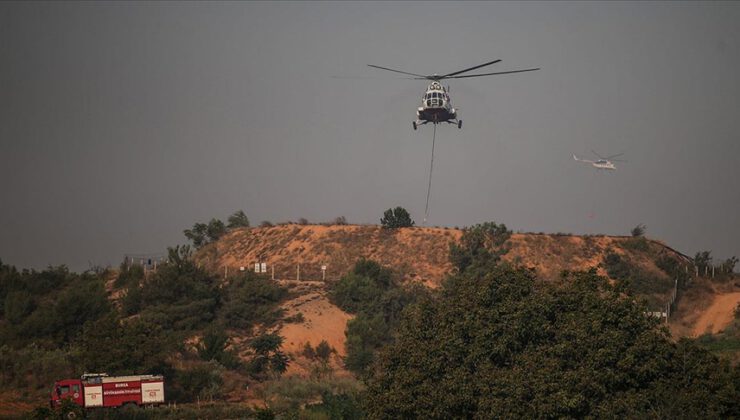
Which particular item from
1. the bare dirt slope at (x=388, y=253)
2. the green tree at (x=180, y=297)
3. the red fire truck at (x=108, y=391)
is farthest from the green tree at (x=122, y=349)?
the bare dirt slope at (x=388, y=253)

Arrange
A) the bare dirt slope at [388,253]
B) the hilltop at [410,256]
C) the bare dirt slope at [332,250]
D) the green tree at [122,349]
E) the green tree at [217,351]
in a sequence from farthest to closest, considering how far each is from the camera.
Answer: the bare dirt slope at [332,250] → the bare dirt slope at [388,253] → the hilltop at [410,256] → the green tree at [217,351] → the green tree at [122,349]

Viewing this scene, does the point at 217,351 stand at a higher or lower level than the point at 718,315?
lower

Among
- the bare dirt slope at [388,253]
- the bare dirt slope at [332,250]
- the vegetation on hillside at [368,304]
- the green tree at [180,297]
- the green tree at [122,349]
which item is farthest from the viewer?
the bare dirt slope at [332,250]

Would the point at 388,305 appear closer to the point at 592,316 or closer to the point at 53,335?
the point at 53,335

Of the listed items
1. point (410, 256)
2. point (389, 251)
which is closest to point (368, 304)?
point (410, 256)

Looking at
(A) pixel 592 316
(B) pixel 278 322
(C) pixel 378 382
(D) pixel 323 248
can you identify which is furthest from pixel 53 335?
(A) pixel 592 316

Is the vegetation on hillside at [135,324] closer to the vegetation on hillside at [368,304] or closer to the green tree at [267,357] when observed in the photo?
the green tree at [267,357]

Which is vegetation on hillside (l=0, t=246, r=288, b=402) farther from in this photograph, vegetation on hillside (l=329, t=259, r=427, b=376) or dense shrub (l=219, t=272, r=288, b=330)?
vegetation on hillside (l=329, t=259, r=427, b=376)

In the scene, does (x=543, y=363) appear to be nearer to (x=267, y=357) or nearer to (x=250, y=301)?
(x=267, y=357)
